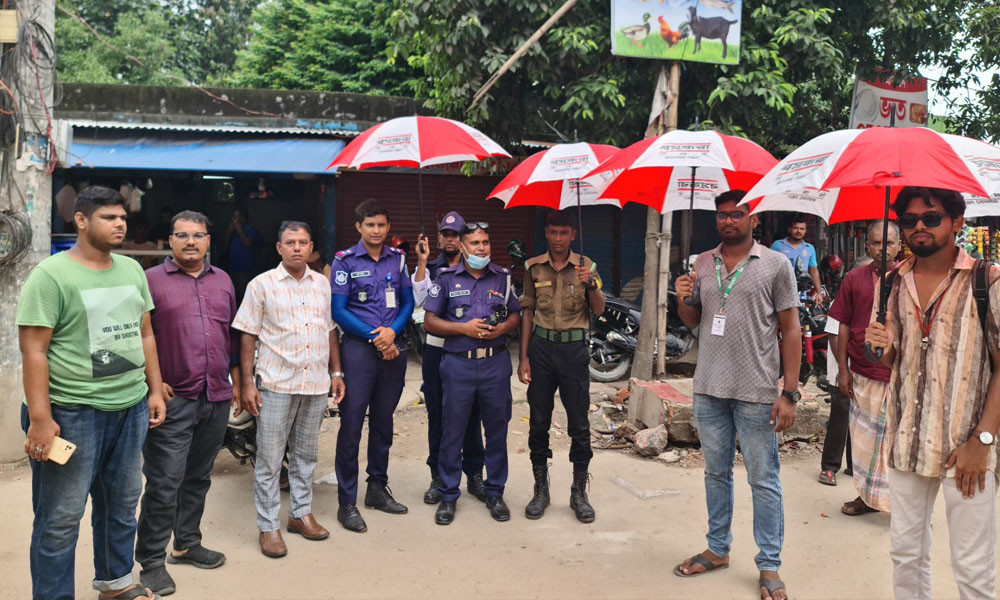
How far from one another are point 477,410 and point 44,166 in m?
3.49

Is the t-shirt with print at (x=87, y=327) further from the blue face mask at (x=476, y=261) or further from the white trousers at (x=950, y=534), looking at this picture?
the white trousers at (x=950, y=534)

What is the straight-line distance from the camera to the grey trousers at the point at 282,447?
12.9 feet

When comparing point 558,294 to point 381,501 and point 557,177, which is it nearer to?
point 557,177

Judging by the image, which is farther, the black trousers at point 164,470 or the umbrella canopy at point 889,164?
the black trousers at point 164,470

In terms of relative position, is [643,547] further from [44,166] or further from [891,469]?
[44,166]

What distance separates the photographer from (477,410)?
15.4 ft

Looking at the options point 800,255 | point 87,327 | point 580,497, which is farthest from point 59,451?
point 800,255

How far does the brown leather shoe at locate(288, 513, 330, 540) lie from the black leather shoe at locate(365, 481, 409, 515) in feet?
1.43

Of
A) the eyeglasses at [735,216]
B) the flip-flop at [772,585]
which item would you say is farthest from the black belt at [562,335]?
the flip-flop at [772,585]

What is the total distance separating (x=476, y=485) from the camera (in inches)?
191

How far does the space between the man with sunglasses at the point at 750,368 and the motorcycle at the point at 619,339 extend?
4.68 metres

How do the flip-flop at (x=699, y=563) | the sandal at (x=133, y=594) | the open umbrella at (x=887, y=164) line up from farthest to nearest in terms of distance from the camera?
the flip-flop at (x=699, y=563) → the sandal at (x=133, y=594) → the open umbrella at (x=887, y=164)

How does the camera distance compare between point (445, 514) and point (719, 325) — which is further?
point (445, 514)

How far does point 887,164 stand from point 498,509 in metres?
2.77
